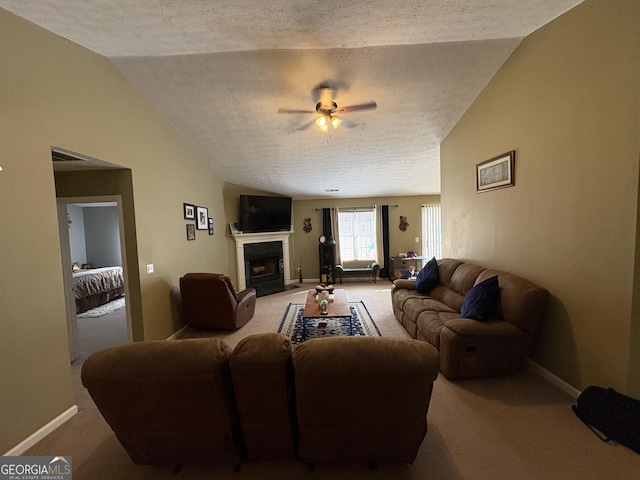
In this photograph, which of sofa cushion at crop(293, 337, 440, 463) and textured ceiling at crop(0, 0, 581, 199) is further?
textured ceiling at crop(0, 0, 581, 199)

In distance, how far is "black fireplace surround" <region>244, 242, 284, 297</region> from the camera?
238 inches

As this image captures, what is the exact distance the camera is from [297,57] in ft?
8.29

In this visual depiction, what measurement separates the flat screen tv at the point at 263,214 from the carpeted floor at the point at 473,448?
4.15m

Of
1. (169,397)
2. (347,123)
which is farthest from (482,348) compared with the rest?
(347,123)

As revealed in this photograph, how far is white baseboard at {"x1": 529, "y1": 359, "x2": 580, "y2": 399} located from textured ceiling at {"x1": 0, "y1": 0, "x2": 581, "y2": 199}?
3.14 metres

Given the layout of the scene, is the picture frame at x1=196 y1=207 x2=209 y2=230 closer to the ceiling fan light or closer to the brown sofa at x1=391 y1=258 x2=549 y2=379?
the ceiling fan light

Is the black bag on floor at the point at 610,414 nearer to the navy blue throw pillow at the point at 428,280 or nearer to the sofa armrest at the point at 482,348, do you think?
the sofa armrest at the point at 482,348

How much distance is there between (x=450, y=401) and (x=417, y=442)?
35.8 inches

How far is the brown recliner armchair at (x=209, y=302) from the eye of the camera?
3566 mm

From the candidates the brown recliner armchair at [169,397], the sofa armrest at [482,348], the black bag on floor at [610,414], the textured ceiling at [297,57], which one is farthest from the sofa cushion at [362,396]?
the textured ceiling at [297,57]

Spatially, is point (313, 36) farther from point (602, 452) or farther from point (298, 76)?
point (602, 452)

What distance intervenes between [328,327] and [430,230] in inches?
195

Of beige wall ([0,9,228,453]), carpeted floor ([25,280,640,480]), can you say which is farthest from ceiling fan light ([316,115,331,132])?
carpeted floor ([25,280,640,480])

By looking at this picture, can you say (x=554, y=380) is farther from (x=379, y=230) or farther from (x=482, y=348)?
(x=379, y=230)
